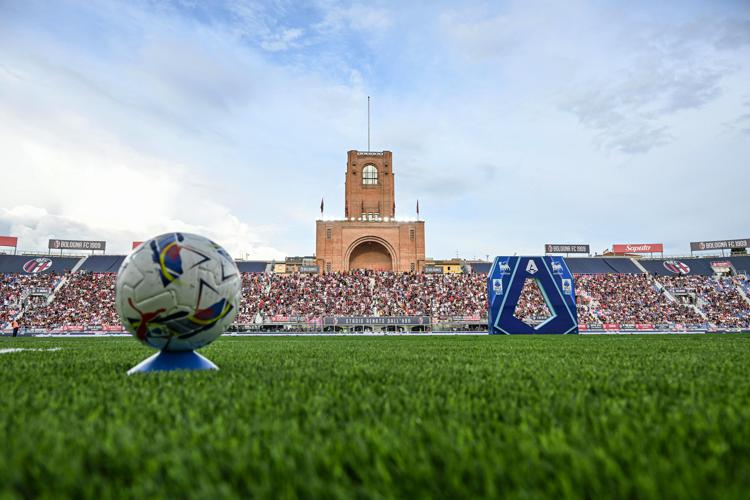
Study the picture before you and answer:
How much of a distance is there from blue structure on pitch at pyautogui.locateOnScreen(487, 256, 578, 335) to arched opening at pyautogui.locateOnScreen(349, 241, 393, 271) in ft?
96.3

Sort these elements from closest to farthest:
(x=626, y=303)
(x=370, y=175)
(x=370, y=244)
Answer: (x=626, y=303)
(x=370, y=244)
(x=370, y=175)

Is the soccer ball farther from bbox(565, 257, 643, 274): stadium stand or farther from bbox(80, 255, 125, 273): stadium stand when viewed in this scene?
bbox(565, 257, 643, 274): stadium stand

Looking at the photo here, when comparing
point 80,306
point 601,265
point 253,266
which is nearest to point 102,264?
point 80,306

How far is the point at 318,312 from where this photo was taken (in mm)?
40562

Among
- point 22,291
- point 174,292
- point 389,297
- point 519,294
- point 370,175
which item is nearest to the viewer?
point 174,292

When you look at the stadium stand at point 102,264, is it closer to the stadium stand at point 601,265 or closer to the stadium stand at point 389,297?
the stadium stand at point 389,297

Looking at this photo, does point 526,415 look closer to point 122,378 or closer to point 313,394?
point 313,394

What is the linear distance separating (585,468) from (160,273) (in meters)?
4.09

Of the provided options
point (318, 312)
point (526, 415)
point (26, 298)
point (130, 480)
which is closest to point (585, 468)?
point (526, 415)

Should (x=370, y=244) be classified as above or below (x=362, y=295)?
above

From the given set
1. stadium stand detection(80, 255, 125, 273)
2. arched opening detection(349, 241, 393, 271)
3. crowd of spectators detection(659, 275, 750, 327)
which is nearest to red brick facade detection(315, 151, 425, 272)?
arched opening detection(349, 241, 393, 271)

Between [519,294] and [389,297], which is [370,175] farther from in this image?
[519,294]

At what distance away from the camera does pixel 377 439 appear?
6.16ft

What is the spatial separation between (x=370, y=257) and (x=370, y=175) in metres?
11.8
